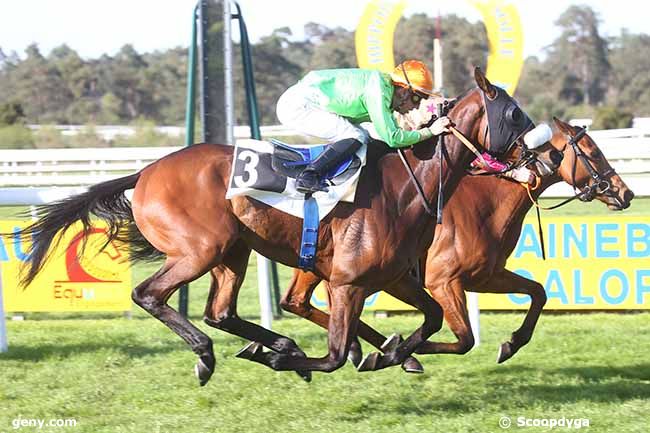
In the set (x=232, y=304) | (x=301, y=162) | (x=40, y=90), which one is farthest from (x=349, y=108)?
(x=40, y=90)

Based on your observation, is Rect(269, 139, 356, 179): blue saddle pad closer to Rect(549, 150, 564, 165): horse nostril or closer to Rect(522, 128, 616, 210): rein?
Rect(549, 150, 564, 165): horse nostril

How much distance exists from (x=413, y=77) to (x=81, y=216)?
69.6 inches

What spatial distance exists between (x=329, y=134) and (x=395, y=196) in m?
0.43

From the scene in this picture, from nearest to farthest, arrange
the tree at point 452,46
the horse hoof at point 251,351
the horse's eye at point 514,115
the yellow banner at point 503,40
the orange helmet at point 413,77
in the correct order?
the horse's eye at point 514,115, the orange helmet at point 413,77, the horse hoof at point 251,351, the yellow banner at point 503,40, the tree at point 452,46

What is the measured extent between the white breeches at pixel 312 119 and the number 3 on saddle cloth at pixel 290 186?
156 millimetres

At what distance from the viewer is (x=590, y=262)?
7609 mm

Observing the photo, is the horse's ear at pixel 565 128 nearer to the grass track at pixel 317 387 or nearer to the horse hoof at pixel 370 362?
the grass track at pixel 317 387

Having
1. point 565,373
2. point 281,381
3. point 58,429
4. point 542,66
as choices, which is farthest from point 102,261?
point 542,66

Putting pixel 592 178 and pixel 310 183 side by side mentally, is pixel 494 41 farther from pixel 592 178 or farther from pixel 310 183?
pixel 310 183

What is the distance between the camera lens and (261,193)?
467 centimetres

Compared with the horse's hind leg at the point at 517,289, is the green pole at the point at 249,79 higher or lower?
higher

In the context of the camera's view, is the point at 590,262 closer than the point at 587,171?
No

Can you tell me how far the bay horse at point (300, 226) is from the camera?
4.67 m

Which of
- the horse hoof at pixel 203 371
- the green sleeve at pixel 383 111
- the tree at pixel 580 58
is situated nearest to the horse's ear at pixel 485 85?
the green sleeve at pixel 383 111
